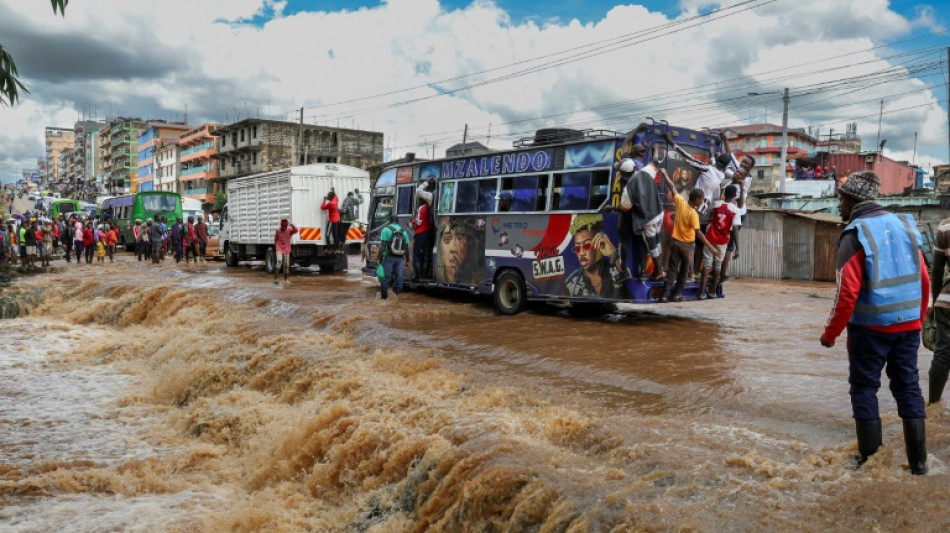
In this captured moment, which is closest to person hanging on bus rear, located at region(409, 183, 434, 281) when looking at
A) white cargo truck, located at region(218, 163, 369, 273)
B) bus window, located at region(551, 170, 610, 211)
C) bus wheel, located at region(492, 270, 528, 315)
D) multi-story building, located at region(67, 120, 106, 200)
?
bus wheel, located at region(492, 270, 528, 315)

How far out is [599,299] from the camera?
32.7 feet

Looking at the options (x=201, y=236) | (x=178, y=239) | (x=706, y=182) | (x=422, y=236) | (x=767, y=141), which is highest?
(x=767, y=141)

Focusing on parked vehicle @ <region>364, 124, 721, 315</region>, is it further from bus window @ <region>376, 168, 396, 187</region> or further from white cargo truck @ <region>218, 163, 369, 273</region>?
white cargo truck @ <region>218, 163, 369, 273</region>

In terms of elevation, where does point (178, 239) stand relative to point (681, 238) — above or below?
below

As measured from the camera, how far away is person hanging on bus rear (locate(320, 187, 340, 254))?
19094 millimetres

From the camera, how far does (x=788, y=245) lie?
2136 cm

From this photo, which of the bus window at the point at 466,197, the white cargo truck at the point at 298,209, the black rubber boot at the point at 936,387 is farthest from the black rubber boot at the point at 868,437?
the white cargo truck at the point at 298,209

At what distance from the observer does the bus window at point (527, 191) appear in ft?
35.4

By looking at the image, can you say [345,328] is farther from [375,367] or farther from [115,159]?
[115,159]

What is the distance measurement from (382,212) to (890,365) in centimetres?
1181

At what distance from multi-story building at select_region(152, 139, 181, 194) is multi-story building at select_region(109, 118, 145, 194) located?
17.0 m

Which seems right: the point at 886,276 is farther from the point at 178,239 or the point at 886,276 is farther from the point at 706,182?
the point at 178,239

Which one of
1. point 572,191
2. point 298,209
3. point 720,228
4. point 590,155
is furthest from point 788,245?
point 298,209

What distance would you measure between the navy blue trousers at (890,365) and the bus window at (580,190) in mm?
5881
